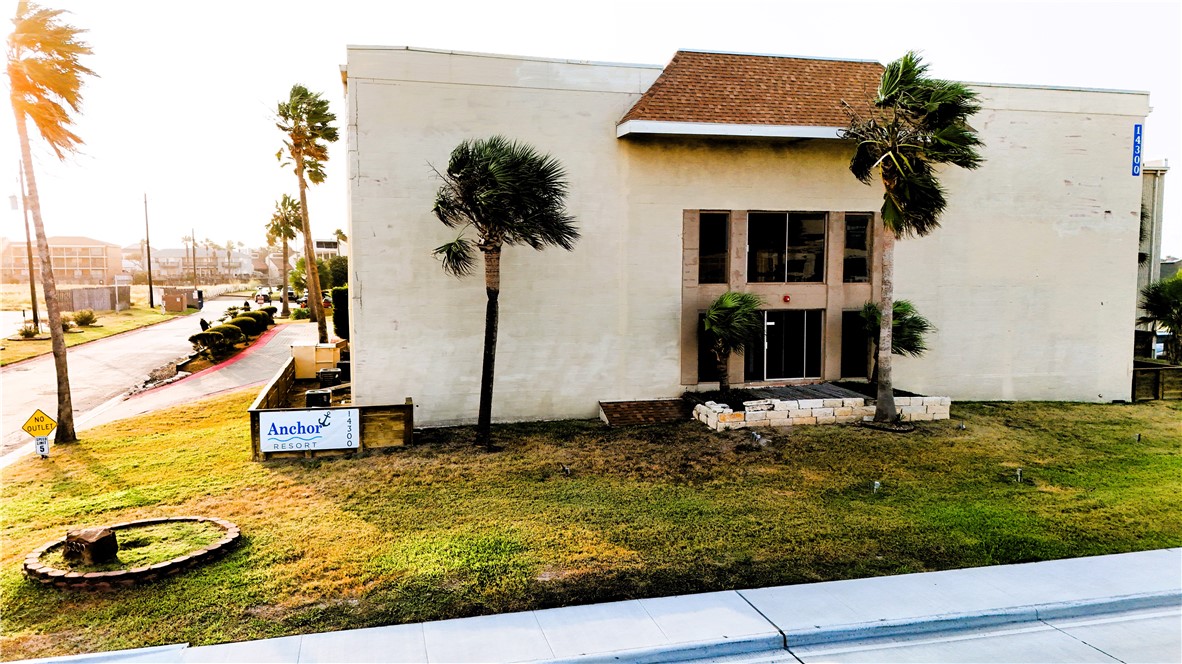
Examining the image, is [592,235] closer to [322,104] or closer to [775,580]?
[775,580]

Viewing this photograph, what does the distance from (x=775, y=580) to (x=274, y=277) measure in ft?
522

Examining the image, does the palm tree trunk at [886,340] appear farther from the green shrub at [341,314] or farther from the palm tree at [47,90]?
the green shrub at [341,314]

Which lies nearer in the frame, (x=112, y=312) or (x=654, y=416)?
(x=654, y=416)

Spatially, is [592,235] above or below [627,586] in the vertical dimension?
above

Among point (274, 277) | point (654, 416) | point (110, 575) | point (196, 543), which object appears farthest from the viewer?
point (274, 277)

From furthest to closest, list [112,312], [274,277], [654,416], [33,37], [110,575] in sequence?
[274,277] → [112,312] → [654,416] → [33,37] → [110,575]

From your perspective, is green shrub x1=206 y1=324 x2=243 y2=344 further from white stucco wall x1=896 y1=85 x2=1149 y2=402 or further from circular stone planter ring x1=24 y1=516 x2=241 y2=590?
white stucco wall x1=896 y1=85 x2=1149 y2=402

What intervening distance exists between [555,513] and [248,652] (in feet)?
16.8

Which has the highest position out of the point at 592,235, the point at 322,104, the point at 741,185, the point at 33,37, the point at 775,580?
the point at 322,104

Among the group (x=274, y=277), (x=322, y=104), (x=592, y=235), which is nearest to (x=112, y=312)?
(x=322, y=104)

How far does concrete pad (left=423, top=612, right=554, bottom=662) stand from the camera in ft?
23.1

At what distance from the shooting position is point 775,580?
8984 mm

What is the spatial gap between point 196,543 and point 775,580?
7608 mm

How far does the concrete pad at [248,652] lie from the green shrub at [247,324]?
32.0 m
